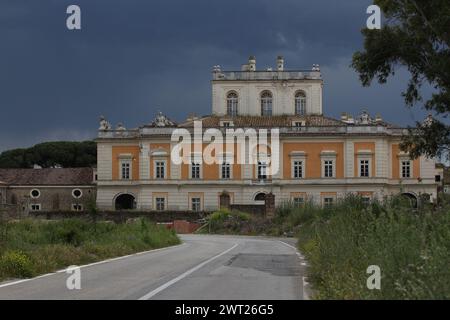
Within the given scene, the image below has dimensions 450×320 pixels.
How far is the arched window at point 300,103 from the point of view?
8950 centimetres

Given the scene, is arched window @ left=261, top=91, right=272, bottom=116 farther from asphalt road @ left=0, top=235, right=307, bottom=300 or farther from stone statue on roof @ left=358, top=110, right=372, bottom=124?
asphalt road @ left=0, top=235, right=307, bottom=300

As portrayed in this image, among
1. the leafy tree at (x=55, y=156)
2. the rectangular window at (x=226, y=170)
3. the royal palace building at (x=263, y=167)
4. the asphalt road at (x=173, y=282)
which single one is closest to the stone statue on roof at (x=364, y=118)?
the royal palace building at (x=263, y=167)

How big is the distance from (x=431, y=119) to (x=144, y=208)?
179 ft

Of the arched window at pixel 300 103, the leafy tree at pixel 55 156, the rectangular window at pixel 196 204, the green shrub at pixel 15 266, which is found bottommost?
the rectangular window at pixel 196 204

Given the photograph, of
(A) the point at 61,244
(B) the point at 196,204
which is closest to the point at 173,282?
(A) the point at 61,244

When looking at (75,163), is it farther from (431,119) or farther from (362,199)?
(362,199)

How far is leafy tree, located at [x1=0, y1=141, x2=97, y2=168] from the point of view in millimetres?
114812

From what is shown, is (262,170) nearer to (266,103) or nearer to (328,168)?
(328,168)

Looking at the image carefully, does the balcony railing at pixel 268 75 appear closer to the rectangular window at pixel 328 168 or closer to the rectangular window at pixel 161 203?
the rectangular window at pixel 328 168

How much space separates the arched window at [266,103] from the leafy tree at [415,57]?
57.8m

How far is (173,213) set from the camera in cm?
6912

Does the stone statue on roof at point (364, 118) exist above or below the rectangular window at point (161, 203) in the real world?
above

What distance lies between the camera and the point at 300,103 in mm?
89562
